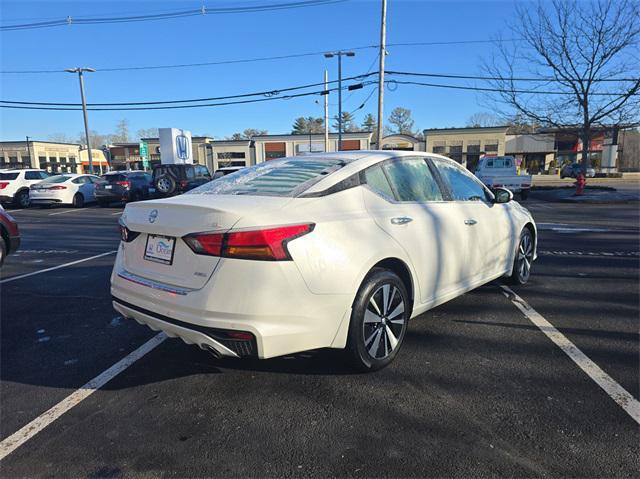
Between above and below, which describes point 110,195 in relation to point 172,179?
below

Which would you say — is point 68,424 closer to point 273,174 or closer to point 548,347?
point 273,174

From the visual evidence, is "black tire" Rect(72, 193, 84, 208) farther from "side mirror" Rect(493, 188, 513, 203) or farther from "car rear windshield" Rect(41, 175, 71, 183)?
"side mirror" Rect(493, 188, 513, 203)

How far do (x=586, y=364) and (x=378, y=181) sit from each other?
2.07 m

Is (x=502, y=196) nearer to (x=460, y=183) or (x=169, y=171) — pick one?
(x=460, y=183)

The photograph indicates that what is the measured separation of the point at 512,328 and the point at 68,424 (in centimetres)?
353

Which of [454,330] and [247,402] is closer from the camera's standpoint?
[247,402]

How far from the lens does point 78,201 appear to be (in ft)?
60.1

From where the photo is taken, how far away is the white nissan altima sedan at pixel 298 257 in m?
2.40

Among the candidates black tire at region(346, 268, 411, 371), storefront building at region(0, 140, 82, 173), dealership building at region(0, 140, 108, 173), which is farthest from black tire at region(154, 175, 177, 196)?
storefront building at region(0, 140, 82, 173)

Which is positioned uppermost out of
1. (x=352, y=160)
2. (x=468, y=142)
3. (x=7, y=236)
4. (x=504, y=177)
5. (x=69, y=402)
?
(x=468, y=142)

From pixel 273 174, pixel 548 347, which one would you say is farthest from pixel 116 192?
pixel 548 347

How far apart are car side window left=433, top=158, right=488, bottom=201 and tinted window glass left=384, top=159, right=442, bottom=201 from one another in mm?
240

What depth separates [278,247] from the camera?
240 cm

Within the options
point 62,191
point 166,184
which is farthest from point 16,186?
point 166,184
